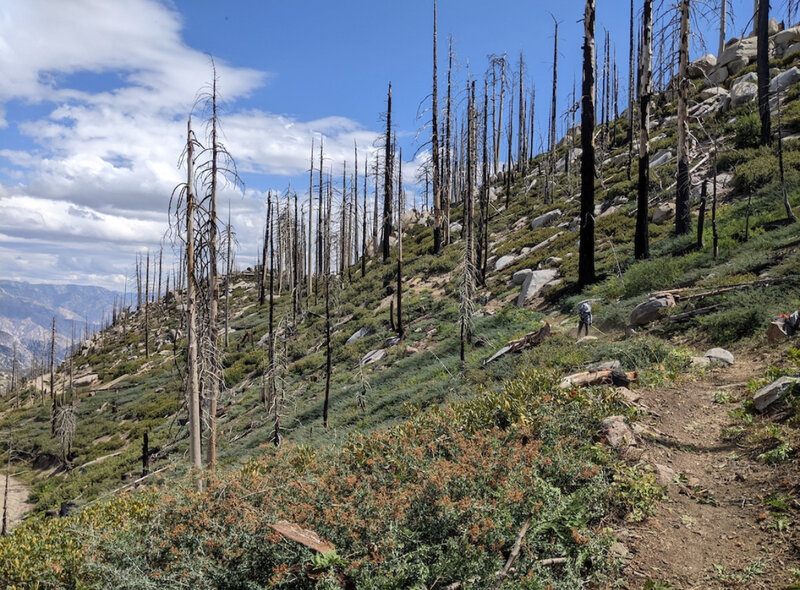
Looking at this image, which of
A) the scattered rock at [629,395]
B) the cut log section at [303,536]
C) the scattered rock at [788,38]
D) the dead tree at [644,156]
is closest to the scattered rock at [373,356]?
the dead tree at [644,156]

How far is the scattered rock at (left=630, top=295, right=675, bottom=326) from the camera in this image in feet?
33.5

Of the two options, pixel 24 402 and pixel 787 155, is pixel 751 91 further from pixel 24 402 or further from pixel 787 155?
pixel 24 402

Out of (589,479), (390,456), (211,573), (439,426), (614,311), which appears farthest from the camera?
(614,311)

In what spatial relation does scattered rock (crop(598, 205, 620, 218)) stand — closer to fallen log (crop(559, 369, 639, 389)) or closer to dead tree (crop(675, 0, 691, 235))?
dead tree (crop(675, 0, 691, 235))

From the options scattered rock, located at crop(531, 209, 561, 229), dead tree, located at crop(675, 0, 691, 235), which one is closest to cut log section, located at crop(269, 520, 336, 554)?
dead tree, located at crop(675, 0, 691, 235)

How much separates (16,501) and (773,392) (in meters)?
32.2

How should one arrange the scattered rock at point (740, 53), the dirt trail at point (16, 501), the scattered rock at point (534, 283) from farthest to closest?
the scattered rock at point (740, 53), the dirt trail at point (16, 501), the scattered rock at point (534, 283)

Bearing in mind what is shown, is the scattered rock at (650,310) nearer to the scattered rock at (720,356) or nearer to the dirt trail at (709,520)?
the scattered rock at (720,356)

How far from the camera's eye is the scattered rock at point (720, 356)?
7.62 meters

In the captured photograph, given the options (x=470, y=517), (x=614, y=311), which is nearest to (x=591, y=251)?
(x=614, y=311)

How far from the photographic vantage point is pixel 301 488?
4.88 m

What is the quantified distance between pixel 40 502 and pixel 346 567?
87.4 ft

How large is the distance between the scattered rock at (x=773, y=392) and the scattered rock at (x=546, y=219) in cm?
2219

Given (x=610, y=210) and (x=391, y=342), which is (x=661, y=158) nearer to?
(x=610, y=210)
